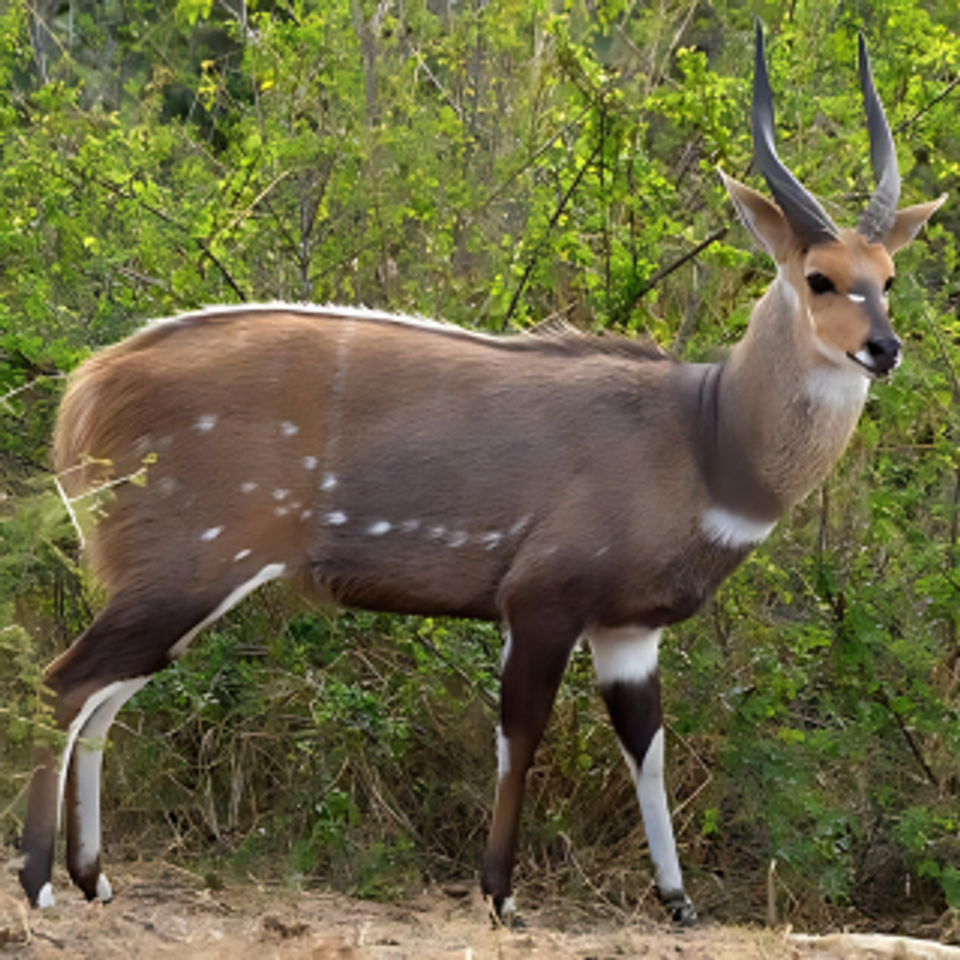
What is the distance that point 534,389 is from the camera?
4320 mm

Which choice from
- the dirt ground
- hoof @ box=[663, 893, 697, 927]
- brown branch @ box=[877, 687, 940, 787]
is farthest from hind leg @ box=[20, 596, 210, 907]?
brown branch @ box=[877, 687, 940, 787]

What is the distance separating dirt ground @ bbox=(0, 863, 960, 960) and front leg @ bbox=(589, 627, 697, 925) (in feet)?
0.42

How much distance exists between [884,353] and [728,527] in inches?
26.4

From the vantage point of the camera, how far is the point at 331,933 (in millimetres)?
4102

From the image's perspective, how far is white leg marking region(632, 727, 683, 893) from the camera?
177 inches

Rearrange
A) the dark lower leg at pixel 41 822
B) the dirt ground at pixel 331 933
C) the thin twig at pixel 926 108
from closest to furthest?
1. the dirt ground at pixel 331 933
2. the dark lower leg at pixel 41 822
3. the thin twig at pixel 926 108

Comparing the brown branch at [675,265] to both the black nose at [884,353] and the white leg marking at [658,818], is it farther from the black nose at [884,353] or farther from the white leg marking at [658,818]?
the white leg marking at [658,818]

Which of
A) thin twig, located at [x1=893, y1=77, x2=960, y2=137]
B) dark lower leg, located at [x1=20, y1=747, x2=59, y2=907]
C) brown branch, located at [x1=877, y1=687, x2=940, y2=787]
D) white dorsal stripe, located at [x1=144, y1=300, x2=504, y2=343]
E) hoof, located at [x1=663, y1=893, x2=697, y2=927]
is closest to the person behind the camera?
dark lower leg, located at [x1=20, y1=747, x2=59, y2=907]

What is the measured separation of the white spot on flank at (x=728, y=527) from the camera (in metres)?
4.14

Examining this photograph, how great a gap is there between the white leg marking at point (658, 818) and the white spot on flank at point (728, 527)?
0.70m

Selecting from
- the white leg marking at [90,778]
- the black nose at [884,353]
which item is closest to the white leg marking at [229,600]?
the white leg marking at [90,778]

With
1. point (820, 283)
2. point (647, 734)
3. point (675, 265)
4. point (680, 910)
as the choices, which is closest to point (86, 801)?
point (647, 734)

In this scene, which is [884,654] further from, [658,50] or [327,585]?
[658,50]

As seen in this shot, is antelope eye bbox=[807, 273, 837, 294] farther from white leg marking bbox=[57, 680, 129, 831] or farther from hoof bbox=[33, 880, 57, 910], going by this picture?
hoof bbox=[33, 880, 57, 910]
